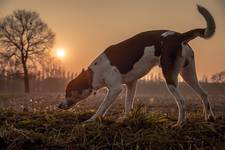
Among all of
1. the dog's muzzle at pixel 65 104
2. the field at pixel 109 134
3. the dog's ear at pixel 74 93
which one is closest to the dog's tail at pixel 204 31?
the field at pixel 109 134

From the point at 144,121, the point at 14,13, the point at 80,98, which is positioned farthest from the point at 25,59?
the point at 144,121

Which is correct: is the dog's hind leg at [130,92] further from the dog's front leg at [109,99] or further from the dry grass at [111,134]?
the dry grass at [111,134]

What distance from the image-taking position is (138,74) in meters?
8.99

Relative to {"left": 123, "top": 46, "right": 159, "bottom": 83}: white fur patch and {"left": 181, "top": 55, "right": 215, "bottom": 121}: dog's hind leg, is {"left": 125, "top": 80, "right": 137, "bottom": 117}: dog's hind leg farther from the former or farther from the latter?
{"left": 181, "top": 55, "right": 215, "bottom": 121}: dog's hind leg

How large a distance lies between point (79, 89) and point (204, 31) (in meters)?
3.33

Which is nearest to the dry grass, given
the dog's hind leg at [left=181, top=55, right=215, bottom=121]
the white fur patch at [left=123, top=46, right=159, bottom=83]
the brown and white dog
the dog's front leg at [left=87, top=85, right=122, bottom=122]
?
the brown and white dog

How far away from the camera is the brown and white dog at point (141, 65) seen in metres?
8.07

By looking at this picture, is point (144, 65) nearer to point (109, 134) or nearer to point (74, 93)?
point (74, 93)

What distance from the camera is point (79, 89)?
9656mm

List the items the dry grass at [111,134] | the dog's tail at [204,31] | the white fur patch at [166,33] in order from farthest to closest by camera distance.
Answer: the white fur patch at [166,33] < the dog's tail at [204,31] < the dry grass at [111,134]

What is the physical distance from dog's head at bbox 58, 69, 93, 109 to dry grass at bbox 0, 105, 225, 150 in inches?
85.3

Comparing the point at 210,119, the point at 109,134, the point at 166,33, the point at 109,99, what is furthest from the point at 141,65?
the point at 109,134

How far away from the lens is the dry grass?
5590mm

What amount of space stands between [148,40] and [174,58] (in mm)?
828
